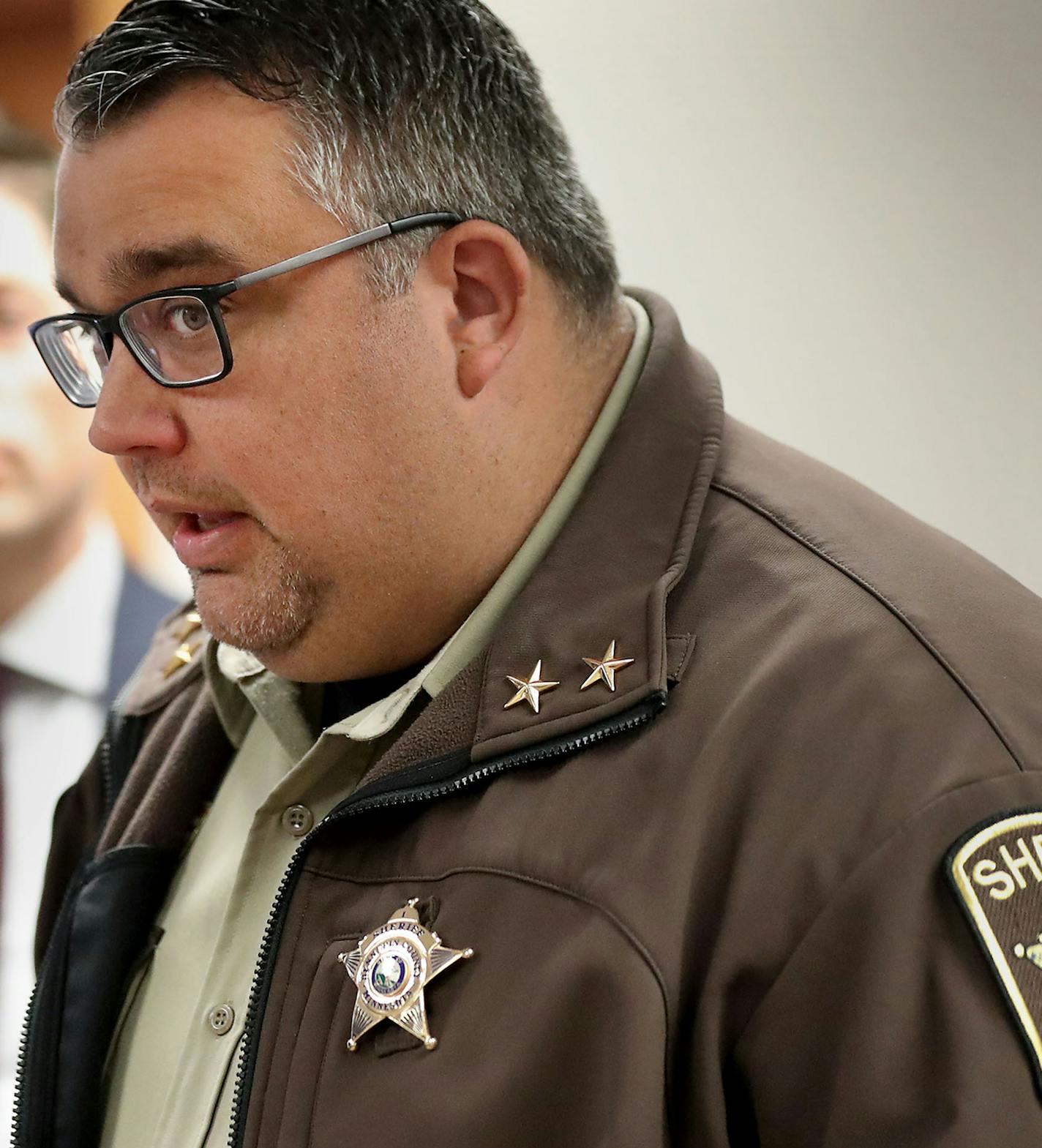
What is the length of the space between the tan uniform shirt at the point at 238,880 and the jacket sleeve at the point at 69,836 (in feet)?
0.83

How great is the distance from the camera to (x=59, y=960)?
3.89 feet

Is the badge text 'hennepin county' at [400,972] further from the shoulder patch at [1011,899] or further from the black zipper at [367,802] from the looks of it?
the shoulder patch at [1011,899]

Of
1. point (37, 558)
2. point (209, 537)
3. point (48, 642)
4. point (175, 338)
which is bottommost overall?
point (48, 642)

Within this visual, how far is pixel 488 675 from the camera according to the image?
935 mm

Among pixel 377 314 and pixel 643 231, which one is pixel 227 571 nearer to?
pixel 377 314

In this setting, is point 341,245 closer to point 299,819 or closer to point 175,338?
point 175,338

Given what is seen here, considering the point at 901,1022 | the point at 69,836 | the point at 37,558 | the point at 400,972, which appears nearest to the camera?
the point at 901,1022

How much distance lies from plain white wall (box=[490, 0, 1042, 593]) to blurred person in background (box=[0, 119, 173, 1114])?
0.88m

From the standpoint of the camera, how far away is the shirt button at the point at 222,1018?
3.32 feet

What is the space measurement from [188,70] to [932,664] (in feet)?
2.26

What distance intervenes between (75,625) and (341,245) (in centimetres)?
117

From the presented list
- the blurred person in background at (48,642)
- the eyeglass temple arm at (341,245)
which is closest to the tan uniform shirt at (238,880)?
the eyeglass temple arm at (341,245)

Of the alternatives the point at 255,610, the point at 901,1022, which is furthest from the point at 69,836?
the point at 901,1022

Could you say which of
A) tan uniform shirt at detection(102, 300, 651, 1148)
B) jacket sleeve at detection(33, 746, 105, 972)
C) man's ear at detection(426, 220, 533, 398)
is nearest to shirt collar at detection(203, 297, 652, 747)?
tan uniform shirt at detection(102, 300, 651, 1148)
